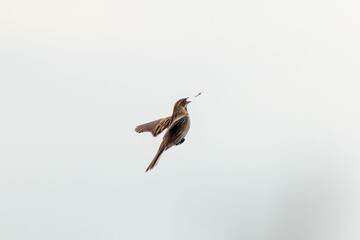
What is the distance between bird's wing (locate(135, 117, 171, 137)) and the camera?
33.0 ft

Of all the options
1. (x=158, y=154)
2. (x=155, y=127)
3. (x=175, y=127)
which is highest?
(x=155, y=127)

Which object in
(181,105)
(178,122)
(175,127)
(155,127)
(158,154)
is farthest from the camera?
(155,127)

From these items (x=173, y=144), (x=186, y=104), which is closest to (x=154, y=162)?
(x=173, y=144)

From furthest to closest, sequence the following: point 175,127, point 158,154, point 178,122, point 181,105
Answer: point 181,105
point 175,127
point 178,122
point 158,154

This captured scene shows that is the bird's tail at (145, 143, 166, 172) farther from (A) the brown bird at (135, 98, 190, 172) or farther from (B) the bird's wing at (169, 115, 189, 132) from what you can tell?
(B) the bird's wing at (169, 115, 189, 132)

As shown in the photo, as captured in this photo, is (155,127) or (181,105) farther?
(155,127)

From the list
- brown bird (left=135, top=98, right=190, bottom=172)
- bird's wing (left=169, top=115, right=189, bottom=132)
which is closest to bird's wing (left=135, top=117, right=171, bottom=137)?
brown bird (left=135, top=98, right=190, bottom=172)

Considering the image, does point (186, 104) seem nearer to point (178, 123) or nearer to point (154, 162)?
point (178, 123)

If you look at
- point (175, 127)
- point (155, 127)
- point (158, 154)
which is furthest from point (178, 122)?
point (155, 127)

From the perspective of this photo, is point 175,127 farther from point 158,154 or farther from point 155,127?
point 155,127

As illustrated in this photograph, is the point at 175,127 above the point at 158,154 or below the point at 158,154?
above

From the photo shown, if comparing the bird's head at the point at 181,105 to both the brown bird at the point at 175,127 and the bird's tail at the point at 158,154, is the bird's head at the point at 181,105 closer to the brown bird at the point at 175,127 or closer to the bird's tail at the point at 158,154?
the brown bird at the point at 175,127

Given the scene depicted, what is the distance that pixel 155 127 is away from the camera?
34.7 feet

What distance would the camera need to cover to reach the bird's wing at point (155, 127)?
10047mm
